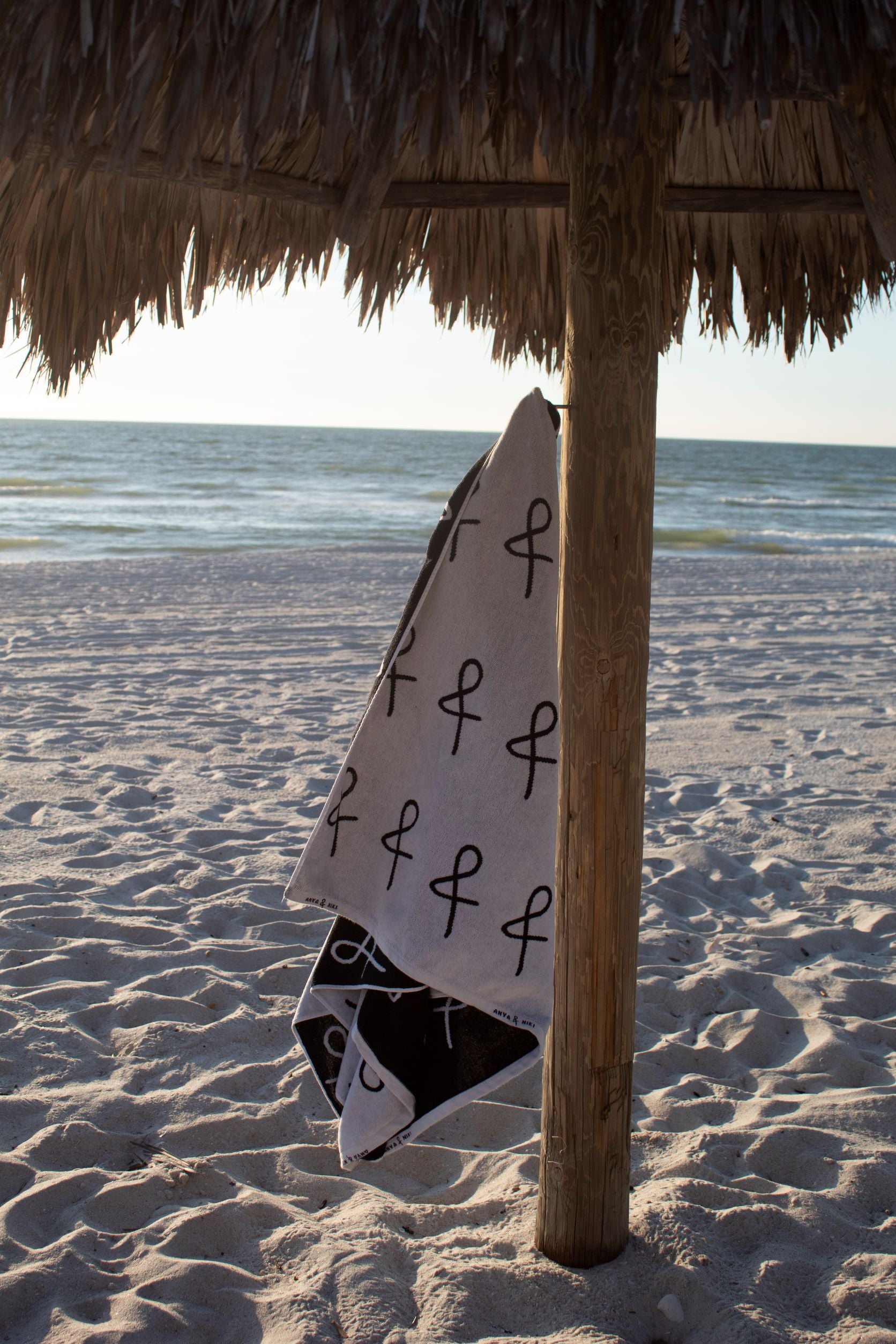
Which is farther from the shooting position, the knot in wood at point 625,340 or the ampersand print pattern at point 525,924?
the ampersand print pattern at point 525,924

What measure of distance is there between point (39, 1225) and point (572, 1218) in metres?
1.11

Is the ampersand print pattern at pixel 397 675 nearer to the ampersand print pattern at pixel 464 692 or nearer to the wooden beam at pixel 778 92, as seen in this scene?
the ampersand print pattern at pixel 464 692

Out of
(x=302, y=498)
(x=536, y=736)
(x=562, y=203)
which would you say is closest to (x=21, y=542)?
(x=302, y=498)

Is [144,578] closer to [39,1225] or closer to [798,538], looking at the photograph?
[39,1225]

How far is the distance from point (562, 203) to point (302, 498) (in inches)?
896

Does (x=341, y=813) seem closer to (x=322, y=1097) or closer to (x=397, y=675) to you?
(x=397, y=675)

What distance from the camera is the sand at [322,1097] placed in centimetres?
192

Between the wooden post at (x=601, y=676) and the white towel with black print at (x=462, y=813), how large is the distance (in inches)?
2.5

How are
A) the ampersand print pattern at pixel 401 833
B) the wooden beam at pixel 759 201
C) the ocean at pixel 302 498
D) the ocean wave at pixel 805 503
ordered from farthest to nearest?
1. the ocean wave at pixel 805 503
2. the ocean at pixel 302 498
3. the wooden beam at pixel 759 201
4. the ampersand print pattern at pixel 401 833

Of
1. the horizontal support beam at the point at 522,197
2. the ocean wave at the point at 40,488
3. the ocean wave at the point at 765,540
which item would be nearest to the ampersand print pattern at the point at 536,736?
the horizontal support beam at the point at 522,197

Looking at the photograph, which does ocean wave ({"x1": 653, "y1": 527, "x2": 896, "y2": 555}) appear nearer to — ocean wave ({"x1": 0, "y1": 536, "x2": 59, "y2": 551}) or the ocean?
the ocean

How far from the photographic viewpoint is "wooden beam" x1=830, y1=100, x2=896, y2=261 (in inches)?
61.5

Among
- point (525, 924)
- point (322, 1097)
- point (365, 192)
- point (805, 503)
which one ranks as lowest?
point (322, 1097)

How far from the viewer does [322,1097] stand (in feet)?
8.46
